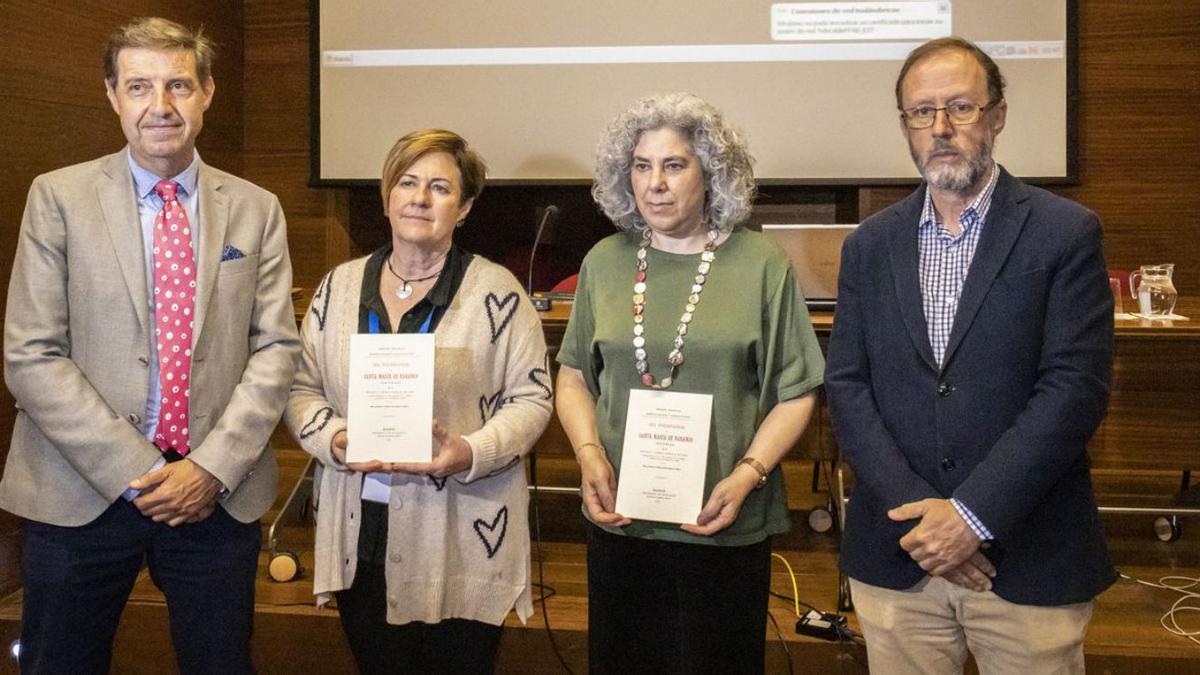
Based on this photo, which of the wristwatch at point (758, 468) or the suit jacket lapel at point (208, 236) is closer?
the wristwatch at point (758, 468)

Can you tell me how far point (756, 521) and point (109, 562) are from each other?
3.95ft

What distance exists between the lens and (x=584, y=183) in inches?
159

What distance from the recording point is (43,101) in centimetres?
293

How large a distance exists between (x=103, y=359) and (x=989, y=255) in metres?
1.58

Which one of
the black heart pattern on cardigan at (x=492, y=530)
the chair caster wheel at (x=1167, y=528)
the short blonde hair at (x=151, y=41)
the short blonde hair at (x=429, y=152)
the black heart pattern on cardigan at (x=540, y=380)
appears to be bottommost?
the chair caster wheel at (x=1167, y=528)

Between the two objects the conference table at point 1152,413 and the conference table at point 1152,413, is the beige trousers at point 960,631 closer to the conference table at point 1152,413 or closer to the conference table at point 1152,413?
the conference table at point 1152,413

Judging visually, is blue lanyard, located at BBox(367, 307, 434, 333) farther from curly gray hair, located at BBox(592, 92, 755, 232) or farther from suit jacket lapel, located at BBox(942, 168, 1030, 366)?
suit jacket lapel, located at BBox(942, 168, 1030, 366)

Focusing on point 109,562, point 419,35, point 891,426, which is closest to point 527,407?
point 891,426

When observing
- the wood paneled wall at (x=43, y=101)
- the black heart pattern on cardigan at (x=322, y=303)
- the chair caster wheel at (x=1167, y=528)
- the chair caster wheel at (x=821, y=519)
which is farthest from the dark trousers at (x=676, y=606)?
the chair caster wheel at (x=1167, y=528)

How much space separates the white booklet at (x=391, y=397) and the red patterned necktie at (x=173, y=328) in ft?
1.10

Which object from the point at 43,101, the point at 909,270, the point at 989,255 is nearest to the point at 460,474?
the point at 909,270

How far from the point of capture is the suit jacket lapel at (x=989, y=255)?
1.60 m

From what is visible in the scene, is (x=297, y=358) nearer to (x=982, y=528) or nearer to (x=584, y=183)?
(x=982, y=528)

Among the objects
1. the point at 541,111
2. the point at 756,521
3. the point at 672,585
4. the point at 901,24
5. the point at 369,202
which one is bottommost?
the point at 672,585
